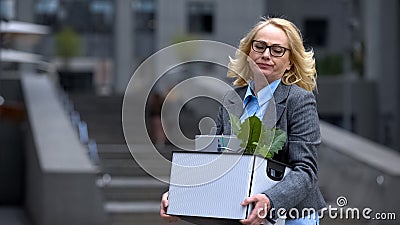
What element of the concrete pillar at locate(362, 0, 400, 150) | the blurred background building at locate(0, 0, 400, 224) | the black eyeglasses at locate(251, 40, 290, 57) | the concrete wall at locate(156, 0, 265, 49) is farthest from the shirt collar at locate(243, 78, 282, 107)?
the concrete wall at locate(156, 0, 265, 49)

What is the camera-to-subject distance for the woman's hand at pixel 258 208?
9.37 ft

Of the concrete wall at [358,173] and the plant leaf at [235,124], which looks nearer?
the plant leaf at [235,124]

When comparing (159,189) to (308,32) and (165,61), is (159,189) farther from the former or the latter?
(308,32)

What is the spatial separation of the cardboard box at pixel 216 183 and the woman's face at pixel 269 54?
36 cm

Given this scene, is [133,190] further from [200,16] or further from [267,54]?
[200,16]

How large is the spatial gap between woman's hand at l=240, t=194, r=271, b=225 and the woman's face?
1.58 feet

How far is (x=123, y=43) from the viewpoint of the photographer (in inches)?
1828

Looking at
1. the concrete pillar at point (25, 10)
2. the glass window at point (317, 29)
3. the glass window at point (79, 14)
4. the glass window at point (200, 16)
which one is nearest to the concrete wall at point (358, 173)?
the concrete pillar at point (25, 10)

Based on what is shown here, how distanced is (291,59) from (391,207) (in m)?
8.50

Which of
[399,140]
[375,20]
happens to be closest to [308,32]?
[375,20]

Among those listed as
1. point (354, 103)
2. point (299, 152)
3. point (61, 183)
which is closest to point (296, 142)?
point (299, 152)

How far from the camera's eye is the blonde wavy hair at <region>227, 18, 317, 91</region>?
10.3ft

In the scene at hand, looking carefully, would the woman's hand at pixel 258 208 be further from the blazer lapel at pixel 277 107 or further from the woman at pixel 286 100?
the blazer lapel at pixel 277 107

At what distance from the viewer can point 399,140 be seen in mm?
27266
